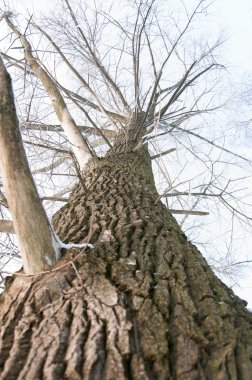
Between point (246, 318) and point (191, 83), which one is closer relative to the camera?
point (246, 318)

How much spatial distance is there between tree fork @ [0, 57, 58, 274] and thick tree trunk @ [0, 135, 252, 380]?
8 centimetres

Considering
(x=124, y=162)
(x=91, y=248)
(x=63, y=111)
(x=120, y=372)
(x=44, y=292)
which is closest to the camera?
(x=120, y=372)

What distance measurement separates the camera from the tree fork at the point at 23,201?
1.56m

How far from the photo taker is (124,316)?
1.35m

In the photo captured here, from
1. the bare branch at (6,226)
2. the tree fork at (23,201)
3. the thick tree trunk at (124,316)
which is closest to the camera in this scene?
the thick tree trunk at (124,316)

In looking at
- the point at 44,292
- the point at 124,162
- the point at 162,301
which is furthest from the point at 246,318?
the point at 124,162

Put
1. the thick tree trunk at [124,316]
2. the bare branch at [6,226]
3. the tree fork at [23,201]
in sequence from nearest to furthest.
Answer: the thick tree trunk at [124,316], the tree fork at [23,201], the bare branch at [6,226]

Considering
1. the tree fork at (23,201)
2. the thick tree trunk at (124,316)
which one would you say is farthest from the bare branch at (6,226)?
the tree fork at (23,201)

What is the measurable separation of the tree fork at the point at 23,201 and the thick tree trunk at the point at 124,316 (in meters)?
0.08

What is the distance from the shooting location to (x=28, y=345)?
1229 millimetres

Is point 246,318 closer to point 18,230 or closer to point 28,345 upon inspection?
point 28,345

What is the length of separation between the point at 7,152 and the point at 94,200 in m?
1.06

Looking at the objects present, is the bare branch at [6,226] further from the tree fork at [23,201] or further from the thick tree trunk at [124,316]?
the tree fork at [23,201]

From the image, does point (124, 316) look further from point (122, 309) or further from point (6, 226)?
point (6, 226)
